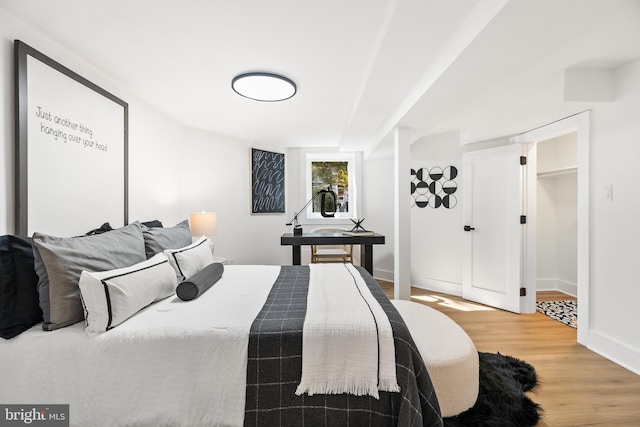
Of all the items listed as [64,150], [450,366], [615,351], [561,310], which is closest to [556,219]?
[561,310]

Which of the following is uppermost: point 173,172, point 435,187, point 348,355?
point 173,172

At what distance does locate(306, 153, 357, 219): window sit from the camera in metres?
4.79

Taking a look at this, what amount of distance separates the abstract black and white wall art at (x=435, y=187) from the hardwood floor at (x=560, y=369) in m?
1.44

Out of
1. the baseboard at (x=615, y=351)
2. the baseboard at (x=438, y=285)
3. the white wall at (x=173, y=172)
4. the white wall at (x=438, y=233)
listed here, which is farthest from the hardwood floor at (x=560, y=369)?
the white wall at (x=173, y=172)

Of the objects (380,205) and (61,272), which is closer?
(61,272)

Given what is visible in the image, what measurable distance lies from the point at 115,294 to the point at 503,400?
2217mm

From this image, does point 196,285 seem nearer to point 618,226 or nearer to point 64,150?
point 64,150

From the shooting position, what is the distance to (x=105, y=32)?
65.9 inches

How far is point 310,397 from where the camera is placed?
45.1 inches

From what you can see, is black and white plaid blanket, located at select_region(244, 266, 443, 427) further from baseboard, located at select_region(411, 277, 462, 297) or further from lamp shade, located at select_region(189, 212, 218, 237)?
baseboard, located at select_region(411, 277, 462, 297)

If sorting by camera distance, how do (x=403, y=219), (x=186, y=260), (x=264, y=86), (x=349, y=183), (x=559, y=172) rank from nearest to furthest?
(x=186, y=260) → (x=264, y=86) → (x=403, y=219) → (x=559, y=172) → (x=349, y=183)

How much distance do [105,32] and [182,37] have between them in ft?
1.50

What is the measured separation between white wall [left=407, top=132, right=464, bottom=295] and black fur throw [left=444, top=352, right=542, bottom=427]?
5.92 ft

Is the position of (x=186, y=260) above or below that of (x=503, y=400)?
above
